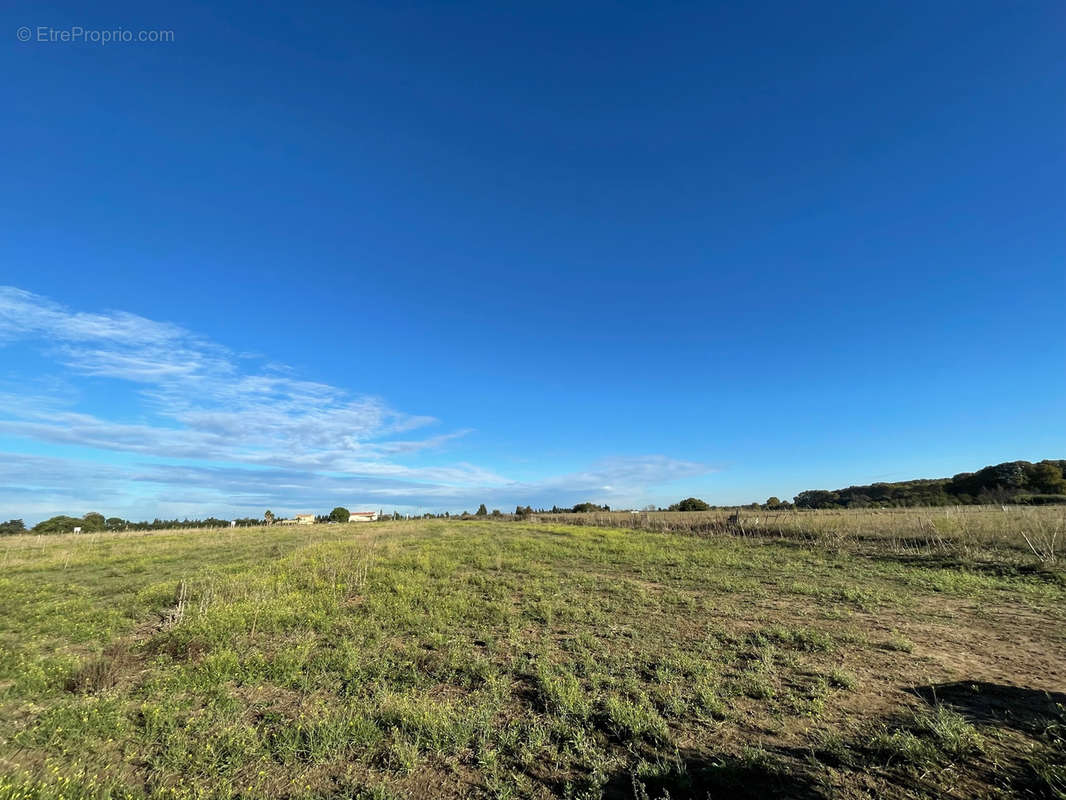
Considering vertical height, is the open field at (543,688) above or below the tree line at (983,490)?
below

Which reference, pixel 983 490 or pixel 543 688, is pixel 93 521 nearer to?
pixel 543 688

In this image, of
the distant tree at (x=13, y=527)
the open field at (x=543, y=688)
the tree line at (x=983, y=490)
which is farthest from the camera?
the distant tree at (x=13, y=527)

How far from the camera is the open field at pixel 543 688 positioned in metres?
4.12

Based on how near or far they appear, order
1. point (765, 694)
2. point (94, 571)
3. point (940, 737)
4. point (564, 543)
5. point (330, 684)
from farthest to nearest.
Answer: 1. point (564, 543)
2. point (94, 571)
3. point (330, 684)
4. point (765, 694)
5. point (940, 737)

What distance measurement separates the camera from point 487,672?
677 cm

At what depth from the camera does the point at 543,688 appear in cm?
609

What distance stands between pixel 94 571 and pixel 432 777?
74.8ft

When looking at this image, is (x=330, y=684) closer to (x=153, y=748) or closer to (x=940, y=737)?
(x=153, y=748)

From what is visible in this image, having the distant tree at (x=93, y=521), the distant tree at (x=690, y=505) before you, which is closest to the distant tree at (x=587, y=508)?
the distant tree at (x=690, y=505)

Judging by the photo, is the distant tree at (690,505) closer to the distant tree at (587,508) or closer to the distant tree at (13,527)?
the distant tree at (587,508)

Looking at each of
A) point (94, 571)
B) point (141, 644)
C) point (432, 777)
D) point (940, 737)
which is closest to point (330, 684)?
point (432, 777)

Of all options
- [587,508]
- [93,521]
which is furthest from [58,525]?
[587,508]

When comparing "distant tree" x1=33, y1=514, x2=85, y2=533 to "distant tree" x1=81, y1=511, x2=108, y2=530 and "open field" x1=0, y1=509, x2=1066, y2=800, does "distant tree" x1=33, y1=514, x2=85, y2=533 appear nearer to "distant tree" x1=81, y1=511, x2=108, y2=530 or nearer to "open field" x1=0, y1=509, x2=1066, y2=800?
"distant tree" x1=81, y1=511, x2=108, y2=530

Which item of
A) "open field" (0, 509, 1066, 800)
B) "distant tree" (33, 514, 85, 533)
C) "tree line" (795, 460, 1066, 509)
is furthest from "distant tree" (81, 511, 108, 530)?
"tree line" (795, 460, 1066, 509)
